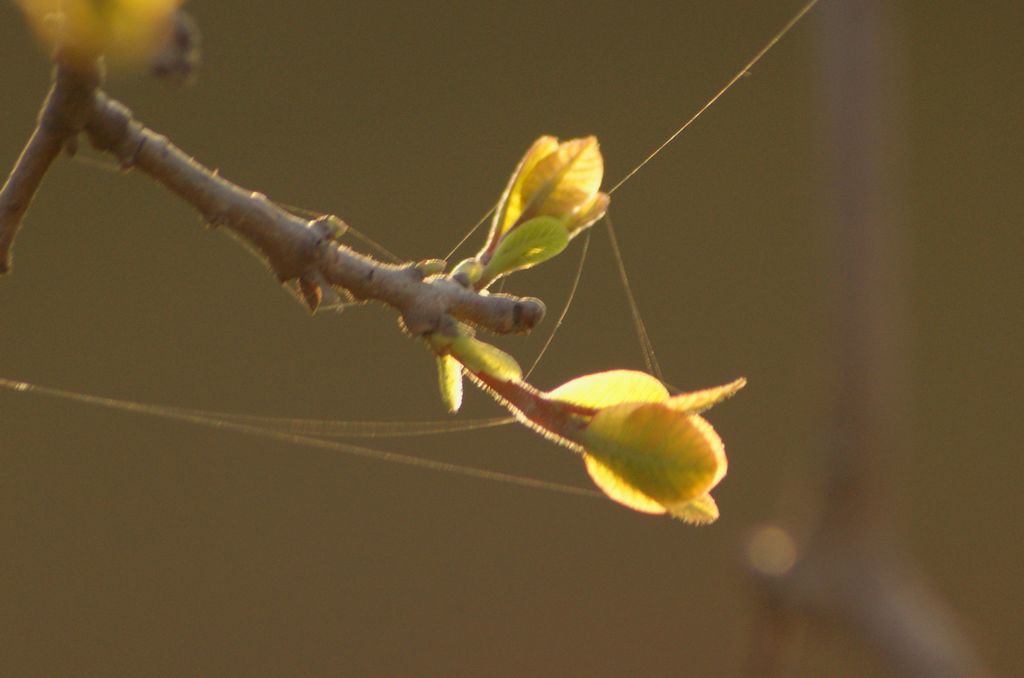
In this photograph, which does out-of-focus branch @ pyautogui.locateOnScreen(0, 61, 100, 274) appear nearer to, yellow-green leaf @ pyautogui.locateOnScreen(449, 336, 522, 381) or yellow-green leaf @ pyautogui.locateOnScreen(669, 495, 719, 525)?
yellow-green leaf @ pyautogui.locateOnScreen(449, 336, 522, 381)

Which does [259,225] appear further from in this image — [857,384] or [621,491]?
[857,384]

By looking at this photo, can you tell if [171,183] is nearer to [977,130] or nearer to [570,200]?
[570,200]

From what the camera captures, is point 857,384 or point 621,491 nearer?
point 621,491

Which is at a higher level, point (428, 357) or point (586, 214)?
point (428, 357)

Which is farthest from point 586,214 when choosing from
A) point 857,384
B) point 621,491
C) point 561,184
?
point 857,384

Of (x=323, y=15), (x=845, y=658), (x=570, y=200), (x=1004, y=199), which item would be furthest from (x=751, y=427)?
(x=570, y=200)

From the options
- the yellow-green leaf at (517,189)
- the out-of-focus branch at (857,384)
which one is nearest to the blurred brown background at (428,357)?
the out-of-focus branch at (857,384)
